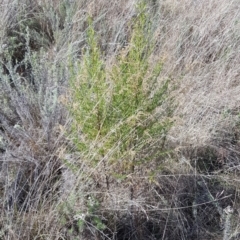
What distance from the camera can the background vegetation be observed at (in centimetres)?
181

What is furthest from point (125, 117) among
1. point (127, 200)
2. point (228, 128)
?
point (228, 128)

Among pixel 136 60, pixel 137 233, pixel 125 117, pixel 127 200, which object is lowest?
pixel 137 233

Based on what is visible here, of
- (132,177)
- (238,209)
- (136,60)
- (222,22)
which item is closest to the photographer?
(136,60)

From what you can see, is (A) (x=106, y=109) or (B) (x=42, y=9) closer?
(A) (x=106, y=109)

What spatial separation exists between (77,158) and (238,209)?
32.8 inches

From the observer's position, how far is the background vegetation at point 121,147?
1806 millimetres

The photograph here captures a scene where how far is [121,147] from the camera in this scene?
186 cm

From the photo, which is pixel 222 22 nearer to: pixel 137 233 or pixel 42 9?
pixel 42 9

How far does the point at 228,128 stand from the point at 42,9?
1.73 meters

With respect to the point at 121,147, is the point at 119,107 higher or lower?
higher

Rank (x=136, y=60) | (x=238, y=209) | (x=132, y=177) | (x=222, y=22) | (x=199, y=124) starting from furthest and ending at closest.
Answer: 1. (x=222, y=22)
2. (x=199, y=124)
3. (x=238, y=209)
4. (x=132, y=177)
5. (x=136, y=60)

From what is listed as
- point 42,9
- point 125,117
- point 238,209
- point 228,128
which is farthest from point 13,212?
point 42,9

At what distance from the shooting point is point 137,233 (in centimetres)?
195

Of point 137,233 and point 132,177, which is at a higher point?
point 132,177
